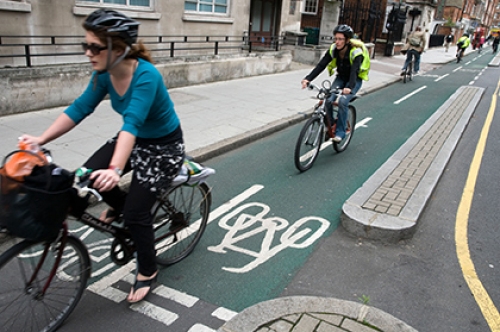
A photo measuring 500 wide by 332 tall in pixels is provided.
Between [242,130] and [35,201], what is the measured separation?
5961 mm

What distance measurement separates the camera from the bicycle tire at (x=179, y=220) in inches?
139

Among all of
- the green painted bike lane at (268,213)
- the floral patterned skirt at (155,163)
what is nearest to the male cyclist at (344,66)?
the green painted bike lane at (268,213)

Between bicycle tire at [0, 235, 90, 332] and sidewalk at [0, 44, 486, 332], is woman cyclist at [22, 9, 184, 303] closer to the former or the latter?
bicycle tire at [0, 235, 90, 332]

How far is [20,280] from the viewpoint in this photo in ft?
8.93

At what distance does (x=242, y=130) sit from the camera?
8094 millimetres

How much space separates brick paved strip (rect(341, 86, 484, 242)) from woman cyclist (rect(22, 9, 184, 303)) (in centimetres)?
229

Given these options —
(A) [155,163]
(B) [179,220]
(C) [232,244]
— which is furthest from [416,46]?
(A) [155,163]

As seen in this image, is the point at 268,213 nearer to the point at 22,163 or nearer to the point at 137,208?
the point at 137,208

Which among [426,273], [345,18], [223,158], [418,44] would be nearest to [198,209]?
[426,273]

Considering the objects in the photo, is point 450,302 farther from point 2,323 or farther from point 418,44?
point 418,44

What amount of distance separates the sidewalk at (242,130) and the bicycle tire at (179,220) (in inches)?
43.3

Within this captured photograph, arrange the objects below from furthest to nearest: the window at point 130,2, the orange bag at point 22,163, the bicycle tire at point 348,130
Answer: the window at point 130,2 < the bicycle tire at point 348,130 < the orange bag at point 22,163

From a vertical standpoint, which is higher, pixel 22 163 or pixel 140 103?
pixel 140 103

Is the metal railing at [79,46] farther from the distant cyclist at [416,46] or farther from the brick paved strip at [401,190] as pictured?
the distant cyclist at [416,46]
